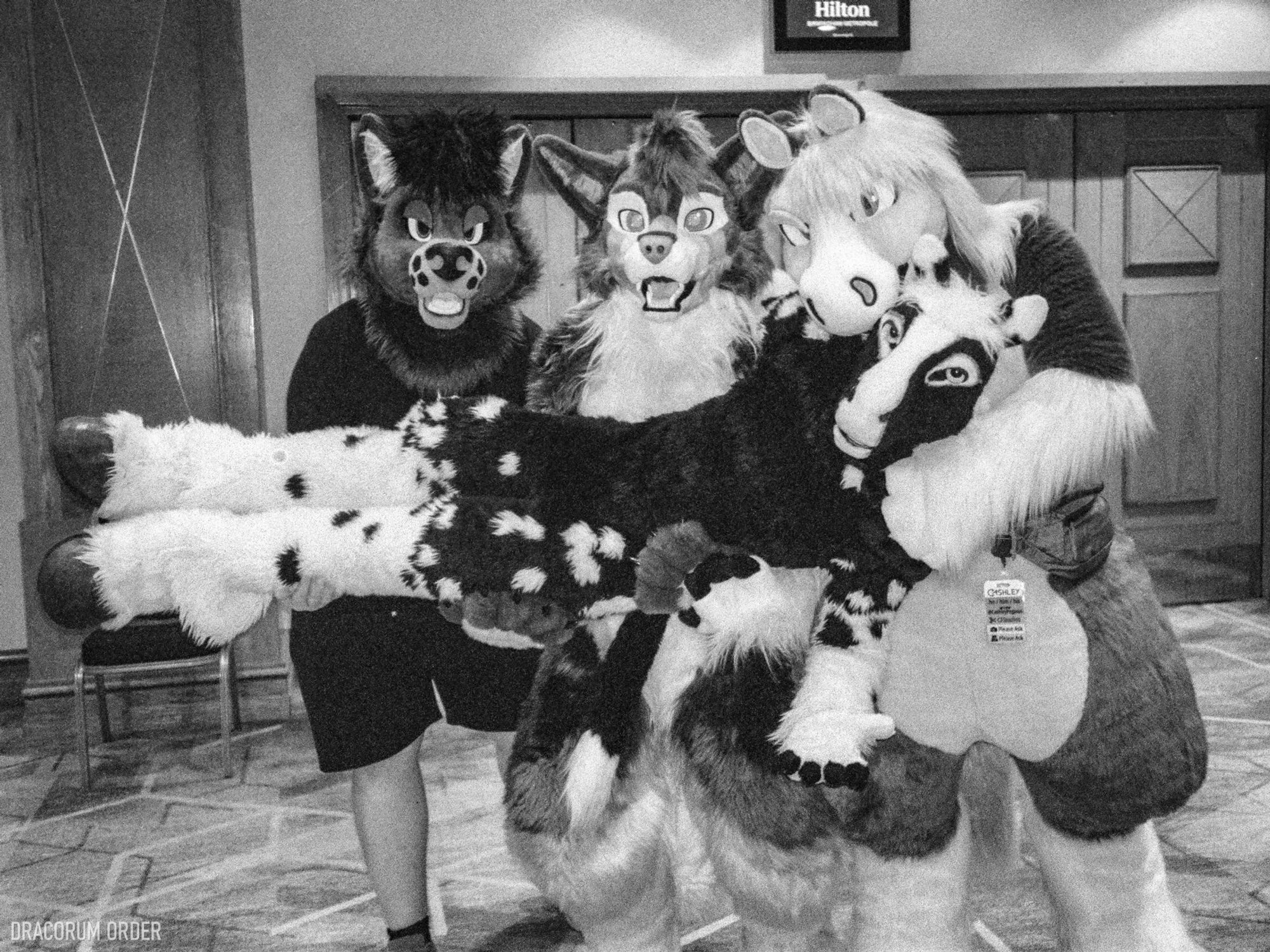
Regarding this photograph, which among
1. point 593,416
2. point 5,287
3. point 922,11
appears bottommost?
point 593,416

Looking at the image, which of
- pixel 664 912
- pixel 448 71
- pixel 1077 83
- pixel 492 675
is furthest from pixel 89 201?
pixel 1077 83

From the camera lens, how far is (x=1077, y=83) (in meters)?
4.19

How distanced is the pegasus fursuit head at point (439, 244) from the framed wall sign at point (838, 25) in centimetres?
257

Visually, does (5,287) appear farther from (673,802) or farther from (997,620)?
(997,620)

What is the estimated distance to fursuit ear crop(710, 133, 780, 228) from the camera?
1593 millimetres

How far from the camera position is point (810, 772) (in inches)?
48.5

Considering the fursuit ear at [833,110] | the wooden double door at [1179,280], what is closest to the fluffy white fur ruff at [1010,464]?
the fursuit ear at [833,110]

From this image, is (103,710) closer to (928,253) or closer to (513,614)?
(513,614)

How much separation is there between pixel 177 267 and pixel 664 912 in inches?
106

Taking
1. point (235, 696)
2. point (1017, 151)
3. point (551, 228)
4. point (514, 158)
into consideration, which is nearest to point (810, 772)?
point (514, 158)

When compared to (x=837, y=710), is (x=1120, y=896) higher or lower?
lower

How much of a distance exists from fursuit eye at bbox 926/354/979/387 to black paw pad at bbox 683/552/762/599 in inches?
11.6

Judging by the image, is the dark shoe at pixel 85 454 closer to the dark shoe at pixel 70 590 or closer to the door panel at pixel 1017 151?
the dark shoe at pixel 70 590

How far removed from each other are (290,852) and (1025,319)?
6.54 ft
